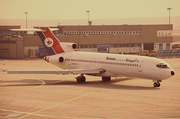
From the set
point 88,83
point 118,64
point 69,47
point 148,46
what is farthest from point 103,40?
point 118,64

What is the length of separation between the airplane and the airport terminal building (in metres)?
42.1

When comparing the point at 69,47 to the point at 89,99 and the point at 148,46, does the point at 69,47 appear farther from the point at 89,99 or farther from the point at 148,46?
the point at 148,46

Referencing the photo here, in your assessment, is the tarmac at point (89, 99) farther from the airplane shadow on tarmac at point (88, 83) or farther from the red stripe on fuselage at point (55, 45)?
the red stripe on fuselage at point (55, 45)

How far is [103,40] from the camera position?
97500mm

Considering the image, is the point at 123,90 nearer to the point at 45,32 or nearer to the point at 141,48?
the point at 45,32

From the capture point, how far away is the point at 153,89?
37562 millimetres

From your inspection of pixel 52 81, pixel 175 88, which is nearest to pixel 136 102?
pixel 175 88

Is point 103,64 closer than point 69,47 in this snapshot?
Yes

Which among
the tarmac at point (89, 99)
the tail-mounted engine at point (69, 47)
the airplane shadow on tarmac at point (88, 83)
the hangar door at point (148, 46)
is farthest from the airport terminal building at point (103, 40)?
the tarmac at point (89, 99)

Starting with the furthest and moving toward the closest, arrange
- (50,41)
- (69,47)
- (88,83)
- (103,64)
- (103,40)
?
(103,40) → (50,41) → (69,47) → (88,83) → (103,64)

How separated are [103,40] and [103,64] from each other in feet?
180

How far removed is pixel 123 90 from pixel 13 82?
16050 millimetres

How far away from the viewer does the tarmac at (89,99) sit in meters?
25.7

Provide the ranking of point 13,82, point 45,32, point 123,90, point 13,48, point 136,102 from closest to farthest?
point 136,102 → point 123,90 → point 13,82 → point 45,32 → point 13,48
